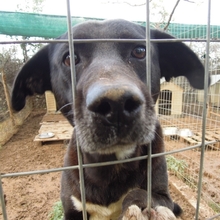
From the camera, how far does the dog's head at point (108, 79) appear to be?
0.76 meters

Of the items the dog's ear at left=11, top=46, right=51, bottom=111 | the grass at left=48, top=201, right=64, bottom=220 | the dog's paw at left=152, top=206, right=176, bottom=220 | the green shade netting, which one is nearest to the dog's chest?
the dog's paw at left=152, top=206, right=176, bottom=220

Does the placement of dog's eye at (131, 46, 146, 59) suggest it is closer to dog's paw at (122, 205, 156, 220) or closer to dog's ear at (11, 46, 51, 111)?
dog's ear at (11, 46, 51, 111)

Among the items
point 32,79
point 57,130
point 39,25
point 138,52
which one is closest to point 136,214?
point 138,52

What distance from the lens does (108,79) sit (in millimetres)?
835

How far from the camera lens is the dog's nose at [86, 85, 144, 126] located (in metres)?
→ 0.70

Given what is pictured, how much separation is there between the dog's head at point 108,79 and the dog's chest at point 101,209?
0.51 metres

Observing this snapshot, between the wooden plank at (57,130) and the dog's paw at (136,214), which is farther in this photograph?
the wooden plank at (57,130)

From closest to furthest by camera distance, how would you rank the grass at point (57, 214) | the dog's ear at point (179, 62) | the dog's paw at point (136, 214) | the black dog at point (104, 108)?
the black dog at point (104, 108) < the dog's paw at point (136, 214) < the dog's ear at point (179, 62) < the grass at point (57, 214)

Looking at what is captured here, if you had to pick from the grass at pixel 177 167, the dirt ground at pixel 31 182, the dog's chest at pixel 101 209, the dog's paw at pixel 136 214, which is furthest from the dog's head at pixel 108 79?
the grass at pixel 177 167

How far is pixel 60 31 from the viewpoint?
386cm

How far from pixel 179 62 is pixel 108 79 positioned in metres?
0.94

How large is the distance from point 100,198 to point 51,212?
1494 millimetres

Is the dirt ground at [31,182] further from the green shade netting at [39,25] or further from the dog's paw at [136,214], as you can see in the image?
the green shade netting at [39,25]

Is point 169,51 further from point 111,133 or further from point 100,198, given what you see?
point 100,198
